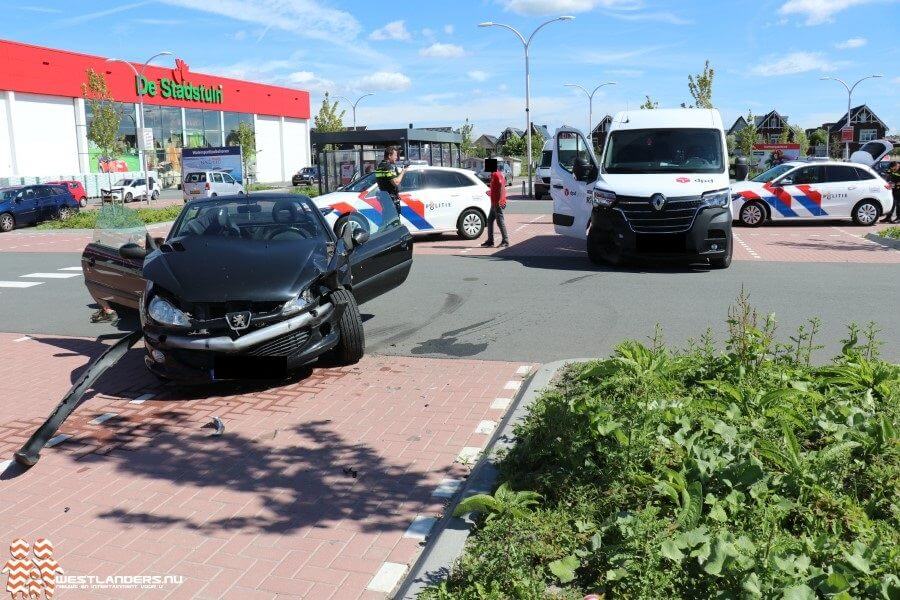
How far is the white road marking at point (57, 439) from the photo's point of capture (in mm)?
5354

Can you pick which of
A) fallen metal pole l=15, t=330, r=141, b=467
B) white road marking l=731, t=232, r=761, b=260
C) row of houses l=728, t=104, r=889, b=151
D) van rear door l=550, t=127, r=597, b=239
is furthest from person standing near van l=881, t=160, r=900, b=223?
row of houses l=728, t=104, r=889, b=151

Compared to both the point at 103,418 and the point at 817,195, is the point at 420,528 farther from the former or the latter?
the point at 817,195

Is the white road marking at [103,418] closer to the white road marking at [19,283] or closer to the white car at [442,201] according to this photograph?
the white road marking at [19,283]

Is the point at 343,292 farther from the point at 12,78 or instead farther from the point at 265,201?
the point at 12,78

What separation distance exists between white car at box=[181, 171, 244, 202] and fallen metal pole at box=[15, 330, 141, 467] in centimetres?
3127

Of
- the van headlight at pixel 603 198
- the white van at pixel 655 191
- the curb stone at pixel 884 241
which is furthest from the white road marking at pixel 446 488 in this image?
the curb stone at pixel 884 241

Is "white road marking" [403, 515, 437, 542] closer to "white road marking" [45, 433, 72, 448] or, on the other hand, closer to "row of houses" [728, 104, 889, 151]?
"white road marking" [45, 433, 72, 448]

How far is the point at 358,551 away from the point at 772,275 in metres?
9.79

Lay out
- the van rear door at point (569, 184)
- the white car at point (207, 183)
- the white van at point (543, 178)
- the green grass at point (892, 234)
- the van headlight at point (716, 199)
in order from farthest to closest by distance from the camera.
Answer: the white car at point (207, 183)
the white van at point (543, 178)
the green grass at point (892, 234)
the van rear door at point (569, 184)
the van headlight at point (716, 199)

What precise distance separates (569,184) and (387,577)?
38.0ft

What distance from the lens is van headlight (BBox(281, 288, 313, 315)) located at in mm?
5996

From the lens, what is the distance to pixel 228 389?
6504 millimetres

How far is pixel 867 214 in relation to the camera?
19484 millimetres

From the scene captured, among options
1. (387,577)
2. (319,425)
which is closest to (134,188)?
(319,425)
